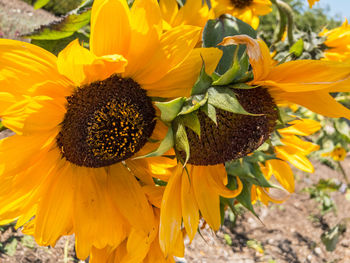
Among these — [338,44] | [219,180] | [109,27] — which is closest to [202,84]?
[109,27]

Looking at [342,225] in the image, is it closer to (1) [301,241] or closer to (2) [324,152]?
(2) [324,152]

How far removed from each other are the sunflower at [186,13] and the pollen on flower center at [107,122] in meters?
0.13

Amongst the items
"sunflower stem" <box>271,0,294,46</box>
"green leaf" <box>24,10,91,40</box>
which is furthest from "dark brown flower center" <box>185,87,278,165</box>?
"sunflower stem" <box>271,0,294,46</box>

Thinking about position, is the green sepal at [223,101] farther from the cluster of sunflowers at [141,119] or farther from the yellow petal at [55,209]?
the yellow petal at [55,209]

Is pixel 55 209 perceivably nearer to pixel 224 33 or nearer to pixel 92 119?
pixel 92 119

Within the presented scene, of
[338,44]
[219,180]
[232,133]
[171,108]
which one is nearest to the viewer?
[171,108]

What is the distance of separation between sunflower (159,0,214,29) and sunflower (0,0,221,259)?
13 cm

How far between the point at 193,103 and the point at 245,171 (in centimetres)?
27

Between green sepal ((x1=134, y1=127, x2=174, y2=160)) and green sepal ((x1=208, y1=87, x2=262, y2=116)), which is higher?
green sepal ((x1=208, y1=87, x2=262, y2=116))

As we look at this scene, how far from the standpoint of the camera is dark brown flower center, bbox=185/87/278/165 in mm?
562

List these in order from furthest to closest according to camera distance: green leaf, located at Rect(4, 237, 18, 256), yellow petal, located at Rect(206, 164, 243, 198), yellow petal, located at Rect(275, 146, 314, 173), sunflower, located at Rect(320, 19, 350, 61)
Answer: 1. green leaf, located at Rect(4, 237, 18, 256)
2. sunflower, located at Rect(320, 19, 350, 61)
3. yellow petal, located at Rect(275, 146, 314, 173)
4. yellow petal, located at Rect(206, 164, 243, 198)

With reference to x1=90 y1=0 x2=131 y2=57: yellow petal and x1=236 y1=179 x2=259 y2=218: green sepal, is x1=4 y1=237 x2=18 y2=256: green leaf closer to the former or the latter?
x1=236 y1=179 x2=259 y2=218: green sepal

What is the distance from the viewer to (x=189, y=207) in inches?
24.9

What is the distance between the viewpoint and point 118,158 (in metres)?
0.62
